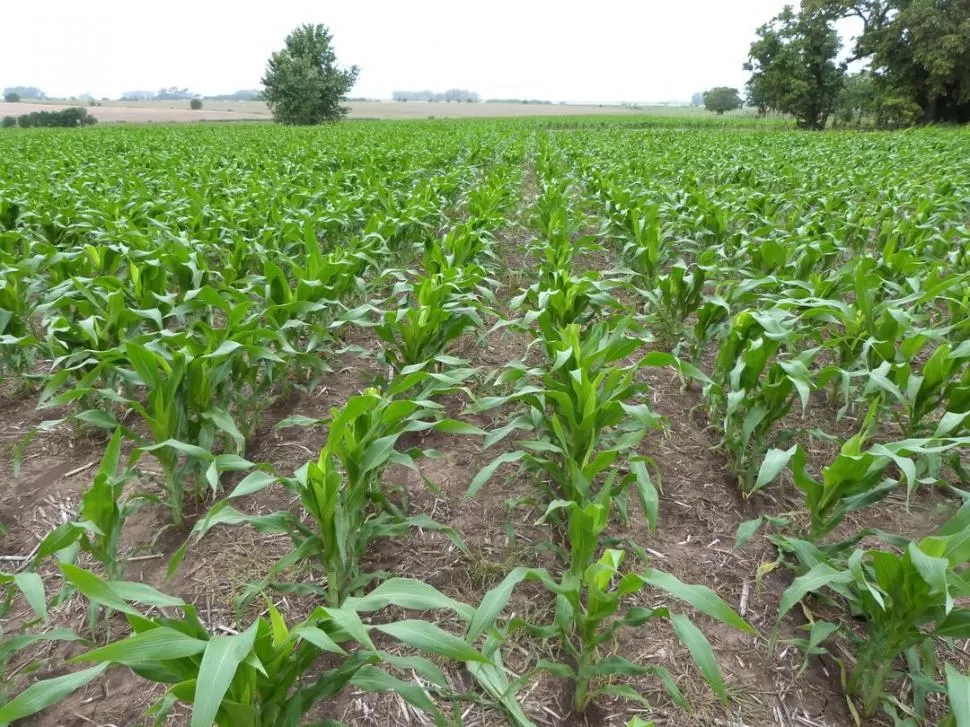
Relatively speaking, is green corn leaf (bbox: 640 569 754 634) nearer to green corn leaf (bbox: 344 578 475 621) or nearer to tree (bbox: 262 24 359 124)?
green corn leaf (bbox: 344 578 475 621)

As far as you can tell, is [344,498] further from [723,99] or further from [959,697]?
[723,99]

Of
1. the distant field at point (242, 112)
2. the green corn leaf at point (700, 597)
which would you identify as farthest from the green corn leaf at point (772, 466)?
the distant field at point (242, 112)

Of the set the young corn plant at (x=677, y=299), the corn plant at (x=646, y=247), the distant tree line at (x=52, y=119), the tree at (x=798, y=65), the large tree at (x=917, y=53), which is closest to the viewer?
the young corn plant at (x=677, y=299)

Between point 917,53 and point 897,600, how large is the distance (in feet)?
131

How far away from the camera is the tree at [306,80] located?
42.5 meters

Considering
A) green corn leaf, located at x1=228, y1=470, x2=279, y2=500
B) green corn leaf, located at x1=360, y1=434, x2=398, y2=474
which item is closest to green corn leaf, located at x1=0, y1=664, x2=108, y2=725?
green corn leaf, located at x1=228, y1=470, x2=279, y2=500

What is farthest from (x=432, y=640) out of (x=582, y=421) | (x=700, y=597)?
(x=582, y=421)

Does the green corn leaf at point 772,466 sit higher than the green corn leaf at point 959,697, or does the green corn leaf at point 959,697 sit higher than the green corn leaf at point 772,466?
the green corn leaf at point 772,466

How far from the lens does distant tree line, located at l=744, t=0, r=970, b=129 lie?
30219mm

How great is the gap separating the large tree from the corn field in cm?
3645

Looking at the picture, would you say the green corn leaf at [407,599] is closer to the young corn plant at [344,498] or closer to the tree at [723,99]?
the young corn plant at [344,498]

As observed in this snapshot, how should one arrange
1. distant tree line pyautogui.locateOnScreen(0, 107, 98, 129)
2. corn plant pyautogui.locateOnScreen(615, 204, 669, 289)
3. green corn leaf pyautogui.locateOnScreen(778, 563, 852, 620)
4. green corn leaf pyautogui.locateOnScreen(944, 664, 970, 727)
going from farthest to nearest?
distant tree line pyautogui.locateOnScreen(0, 107, 98, 129)
corn plant pyautogui.locateOnScreen(615, 204, 669, 289)
green corn leaf pyautogui.locateOnScreen(778, 563, 852, 620)
green corn leaf pyautogui.locateOnScreen(944, 664, 970, 727)

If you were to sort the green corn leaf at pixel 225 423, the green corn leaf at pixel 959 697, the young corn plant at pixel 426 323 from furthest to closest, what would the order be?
the young corn plant at pixel 426 323
the green corn leaf at pixel 225 423
the green corn leaf at pixel 959 697

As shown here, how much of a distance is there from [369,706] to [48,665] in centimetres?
98
